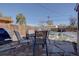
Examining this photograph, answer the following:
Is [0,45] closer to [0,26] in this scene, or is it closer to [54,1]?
[0,26]

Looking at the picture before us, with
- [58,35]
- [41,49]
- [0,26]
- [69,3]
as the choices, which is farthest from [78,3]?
[0,26]

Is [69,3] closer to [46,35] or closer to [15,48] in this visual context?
[46,35]

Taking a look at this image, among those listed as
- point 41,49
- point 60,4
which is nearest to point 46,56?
point 41,49

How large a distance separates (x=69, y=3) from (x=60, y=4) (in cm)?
10

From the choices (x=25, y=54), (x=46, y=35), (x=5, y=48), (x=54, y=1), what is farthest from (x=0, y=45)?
(x=54, y=1)

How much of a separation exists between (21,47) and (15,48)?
69 millimetres

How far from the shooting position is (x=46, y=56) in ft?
12.5

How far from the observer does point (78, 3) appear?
12.3 ft

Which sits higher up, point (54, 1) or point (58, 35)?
point (54, 1)

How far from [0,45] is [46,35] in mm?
529

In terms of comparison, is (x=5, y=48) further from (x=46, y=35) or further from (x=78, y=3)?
(x=78, y=3)

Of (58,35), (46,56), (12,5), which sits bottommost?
(46,56)

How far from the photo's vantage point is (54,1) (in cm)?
377

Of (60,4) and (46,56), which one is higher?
(60,4)
